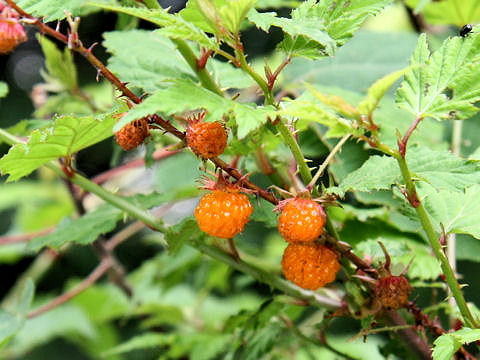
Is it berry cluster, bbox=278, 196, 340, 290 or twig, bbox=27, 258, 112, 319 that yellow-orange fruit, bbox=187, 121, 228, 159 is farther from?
twig, bbox=27, 258, 112, 319

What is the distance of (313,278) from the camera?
85 centimetres

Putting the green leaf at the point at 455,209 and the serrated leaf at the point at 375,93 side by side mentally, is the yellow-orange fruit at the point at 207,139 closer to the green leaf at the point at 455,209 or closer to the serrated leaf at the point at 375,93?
the serrated leaf at the point at 375,93

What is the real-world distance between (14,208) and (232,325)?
10.8ft

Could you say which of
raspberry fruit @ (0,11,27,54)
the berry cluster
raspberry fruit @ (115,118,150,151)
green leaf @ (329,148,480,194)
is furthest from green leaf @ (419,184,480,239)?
raspberry fruit @ (0,11,27,54)

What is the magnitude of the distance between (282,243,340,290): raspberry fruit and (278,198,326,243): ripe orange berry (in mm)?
60

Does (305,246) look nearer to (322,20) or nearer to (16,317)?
(322,20)

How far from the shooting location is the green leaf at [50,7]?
909mm

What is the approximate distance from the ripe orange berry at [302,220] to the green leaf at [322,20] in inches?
8.0

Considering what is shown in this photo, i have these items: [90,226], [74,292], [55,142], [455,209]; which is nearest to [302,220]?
[455,209]

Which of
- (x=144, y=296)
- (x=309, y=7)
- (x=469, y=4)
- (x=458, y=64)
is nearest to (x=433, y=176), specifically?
(x=458, y=64)

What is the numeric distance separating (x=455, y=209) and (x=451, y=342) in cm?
25

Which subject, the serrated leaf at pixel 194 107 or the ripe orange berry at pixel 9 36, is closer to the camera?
the serrated leaf at pixel 194 107

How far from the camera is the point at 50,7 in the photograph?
0.92m

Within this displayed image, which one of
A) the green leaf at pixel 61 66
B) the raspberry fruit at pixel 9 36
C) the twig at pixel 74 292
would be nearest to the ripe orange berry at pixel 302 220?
the raspberry fruit at pixel 9 36
